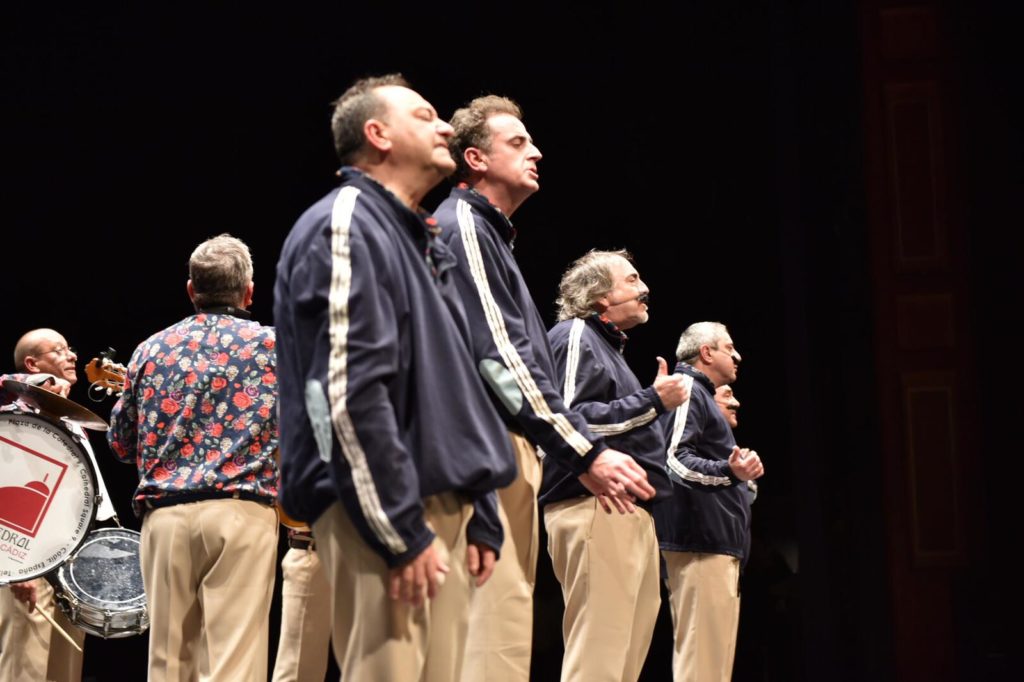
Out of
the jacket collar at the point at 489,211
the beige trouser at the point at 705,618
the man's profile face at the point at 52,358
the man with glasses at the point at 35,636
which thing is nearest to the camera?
the jacket collar at the point at 489,211

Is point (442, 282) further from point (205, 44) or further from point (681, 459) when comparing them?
point (205, 44)

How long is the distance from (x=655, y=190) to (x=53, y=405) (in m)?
3.87

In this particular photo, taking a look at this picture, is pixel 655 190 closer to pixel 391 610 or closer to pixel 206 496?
pixel 206 496

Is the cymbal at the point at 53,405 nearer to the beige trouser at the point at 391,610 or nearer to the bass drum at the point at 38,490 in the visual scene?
the bass drum at the point at 38,490

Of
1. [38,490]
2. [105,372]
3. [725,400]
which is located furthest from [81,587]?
[725,400]

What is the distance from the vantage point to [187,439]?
10.5 ft

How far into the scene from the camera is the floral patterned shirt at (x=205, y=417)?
3197 millimetres

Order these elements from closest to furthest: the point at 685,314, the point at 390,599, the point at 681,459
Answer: the point at 390,599
the point at 681,459
the point at 685,314

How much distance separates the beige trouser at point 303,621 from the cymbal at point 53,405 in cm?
80

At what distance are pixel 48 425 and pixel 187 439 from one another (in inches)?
36.5

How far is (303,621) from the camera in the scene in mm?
4012

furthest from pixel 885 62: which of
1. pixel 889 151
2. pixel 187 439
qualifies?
pixel 187 439

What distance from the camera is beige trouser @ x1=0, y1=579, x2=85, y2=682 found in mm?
4176

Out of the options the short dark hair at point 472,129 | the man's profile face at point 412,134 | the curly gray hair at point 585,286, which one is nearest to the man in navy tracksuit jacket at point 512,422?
the short dark hair at point 472,129
